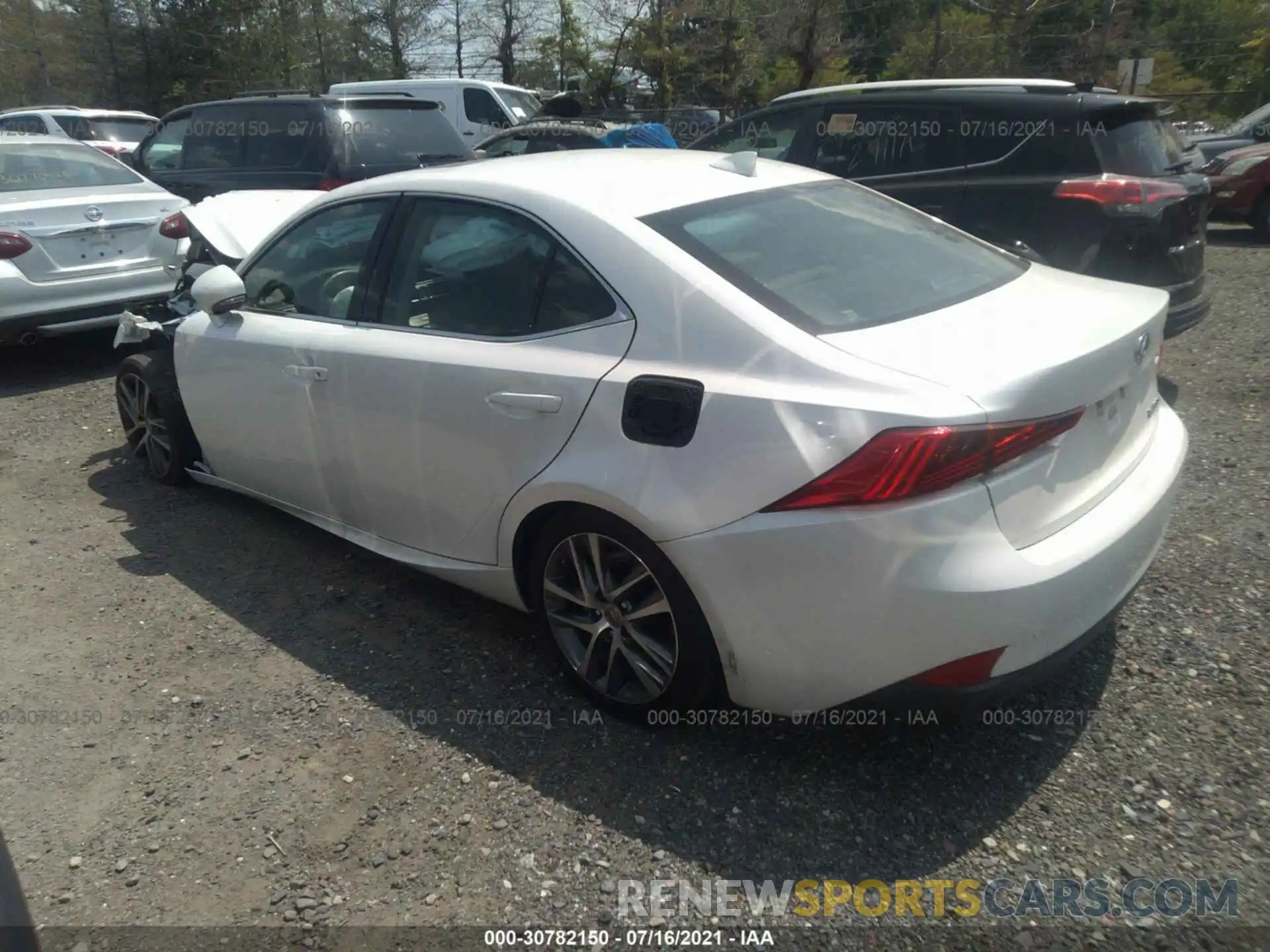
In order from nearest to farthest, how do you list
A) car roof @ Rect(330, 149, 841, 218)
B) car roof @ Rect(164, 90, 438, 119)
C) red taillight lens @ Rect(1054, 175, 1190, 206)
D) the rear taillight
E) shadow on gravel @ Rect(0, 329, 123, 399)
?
the rear taillight, car roof @ Rect(330, 149, 841, 218), red taillight lens @ Rect(1054, 175, 1190, 206), shadow on gravel @ Rect(0, 329, 123, 399), car roof @ Rect(164, 90, 438, 119)

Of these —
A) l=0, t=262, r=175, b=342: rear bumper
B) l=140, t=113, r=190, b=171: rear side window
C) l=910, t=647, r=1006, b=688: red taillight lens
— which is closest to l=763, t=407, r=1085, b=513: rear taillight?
l=910, t=647, r=1006, b=688: red taillight lens

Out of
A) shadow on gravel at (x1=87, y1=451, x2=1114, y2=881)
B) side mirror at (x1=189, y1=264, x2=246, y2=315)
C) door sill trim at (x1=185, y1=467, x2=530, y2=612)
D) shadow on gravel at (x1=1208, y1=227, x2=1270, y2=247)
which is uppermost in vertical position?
side mirror at (x1=189, y1=264, x2=246, y2=315)

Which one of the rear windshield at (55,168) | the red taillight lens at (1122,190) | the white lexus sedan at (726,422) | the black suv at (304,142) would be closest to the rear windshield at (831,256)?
the white lexus sedan at (726,422)

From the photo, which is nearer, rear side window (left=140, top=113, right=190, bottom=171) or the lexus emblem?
the lexus emblem

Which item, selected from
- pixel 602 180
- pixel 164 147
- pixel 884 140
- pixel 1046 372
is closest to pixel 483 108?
pixel 164 147

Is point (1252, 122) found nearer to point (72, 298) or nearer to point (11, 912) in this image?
point (72, 298)

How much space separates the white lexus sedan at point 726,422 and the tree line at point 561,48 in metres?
26.2

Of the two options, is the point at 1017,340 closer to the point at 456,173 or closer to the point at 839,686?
the point at 839,686

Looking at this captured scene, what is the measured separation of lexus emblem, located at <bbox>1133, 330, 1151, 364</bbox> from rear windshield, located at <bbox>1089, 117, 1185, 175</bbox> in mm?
2896

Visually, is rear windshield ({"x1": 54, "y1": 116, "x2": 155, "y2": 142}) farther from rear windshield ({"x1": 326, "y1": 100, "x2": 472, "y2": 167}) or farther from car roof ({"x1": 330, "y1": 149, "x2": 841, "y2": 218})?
car roof ({"x1": 330, "y1": 149, "x2": 841, "y2": 218})

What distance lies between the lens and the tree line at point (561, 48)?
93.6 feet

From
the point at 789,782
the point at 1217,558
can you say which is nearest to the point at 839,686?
the point at 789,782

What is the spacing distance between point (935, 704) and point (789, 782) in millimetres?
535

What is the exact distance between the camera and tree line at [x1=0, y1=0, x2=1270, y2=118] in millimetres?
28516
